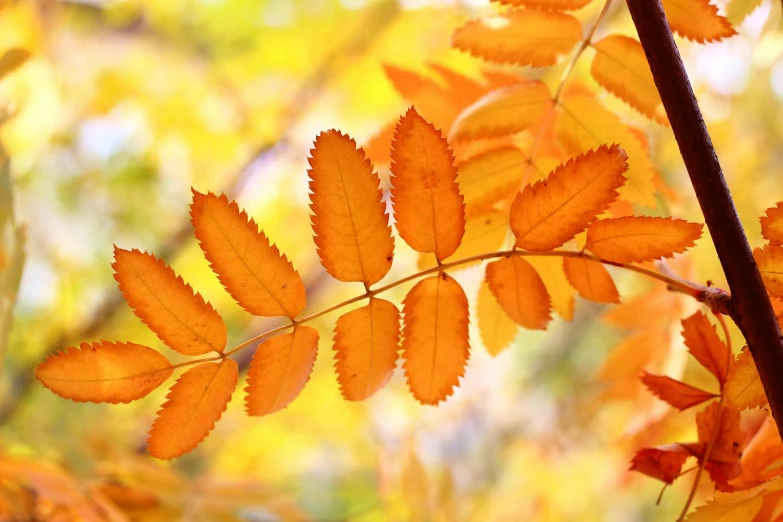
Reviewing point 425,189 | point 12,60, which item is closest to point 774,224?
point 425,189

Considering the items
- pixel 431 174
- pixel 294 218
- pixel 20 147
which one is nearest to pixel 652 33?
pixel 431 174

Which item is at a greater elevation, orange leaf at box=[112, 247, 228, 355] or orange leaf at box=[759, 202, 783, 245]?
orange leaf at box=[759, 202, 783, 245]

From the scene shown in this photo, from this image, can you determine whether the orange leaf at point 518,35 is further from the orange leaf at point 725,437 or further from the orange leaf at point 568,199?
the orange leaf at point 725,437

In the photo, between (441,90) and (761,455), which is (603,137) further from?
(761,455)

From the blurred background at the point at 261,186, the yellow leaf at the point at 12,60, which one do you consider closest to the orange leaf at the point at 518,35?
the yellow leaf at the point at 12,60

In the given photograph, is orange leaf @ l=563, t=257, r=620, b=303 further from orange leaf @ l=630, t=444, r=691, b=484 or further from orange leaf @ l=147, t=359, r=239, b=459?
orange leaf @ l=147, t=359, r=239, b=459

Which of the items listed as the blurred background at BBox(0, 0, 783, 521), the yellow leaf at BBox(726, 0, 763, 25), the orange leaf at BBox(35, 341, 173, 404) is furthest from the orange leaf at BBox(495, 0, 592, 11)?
the blurred background at BBox(0, 0, 783, 521)

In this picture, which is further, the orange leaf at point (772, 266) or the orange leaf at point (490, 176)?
the orange leaf at point (490, 176)
